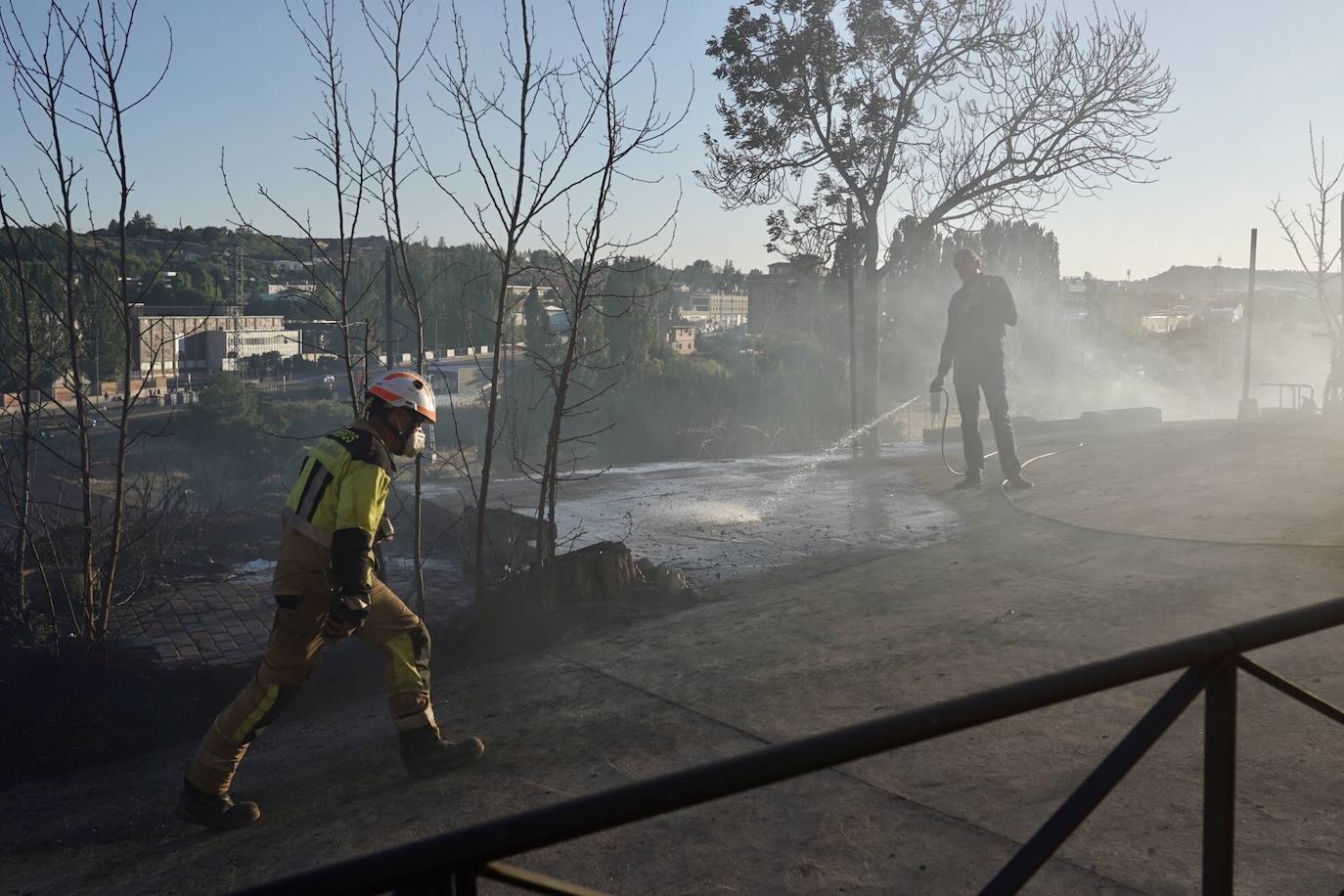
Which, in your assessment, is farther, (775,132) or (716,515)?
(775,132)

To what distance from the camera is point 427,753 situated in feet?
13.9

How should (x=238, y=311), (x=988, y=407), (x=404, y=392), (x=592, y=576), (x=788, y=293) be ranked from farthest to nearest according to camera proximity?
(x=238, y=311) < (x=788, y=293) < (x=988, y=407) < (x=592, y=576) < (x=404, y=392)

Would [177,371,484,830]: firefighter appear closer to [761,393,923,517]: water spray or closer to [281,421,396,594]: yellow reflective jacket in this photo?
[281,421,396,594]: yellow reflective jacket

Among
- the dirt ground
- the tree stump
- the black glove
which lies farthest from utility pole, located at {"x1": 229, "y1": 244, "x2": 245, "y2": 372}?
the black glove

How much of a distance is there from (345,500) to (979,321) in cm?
650

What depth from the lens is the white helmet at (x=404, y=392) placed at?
4.35 metres

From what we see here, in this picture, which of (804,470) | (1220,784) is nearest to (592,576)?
(1220,784)

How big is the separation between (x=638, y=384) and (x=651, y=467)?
37.0 meters

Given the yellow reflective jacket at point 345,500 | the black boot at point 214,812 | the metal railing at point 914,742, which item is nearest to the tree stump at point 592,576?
the yellow reflective jacket at point 345,500

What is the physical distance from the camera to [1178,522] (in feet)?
25.2

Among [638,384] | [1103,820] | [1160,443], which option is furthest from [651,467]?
[638,384]

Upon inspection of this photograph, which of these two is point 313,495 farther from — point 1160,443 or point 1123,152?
point 1123,152

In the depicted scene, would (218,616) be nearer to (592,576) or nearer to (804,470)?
(592,576)

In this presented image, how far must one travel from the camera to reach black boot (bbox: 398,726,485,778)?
4.23 meters
